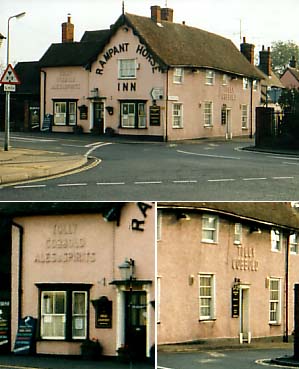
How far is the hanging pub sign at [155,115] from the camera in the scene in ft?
92.9

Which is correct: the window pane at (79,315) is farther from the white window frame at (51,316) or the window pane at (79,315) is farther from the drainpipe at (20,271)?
the drainpipe at (20,271)

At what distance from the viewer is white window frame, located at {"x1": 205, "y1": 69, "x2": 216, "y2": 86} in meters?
30.4

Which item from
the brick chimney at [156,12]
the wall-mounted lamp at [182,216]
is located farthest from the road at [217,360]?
the brick chimney at [156,12]

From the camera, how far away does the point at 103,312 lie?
625cm

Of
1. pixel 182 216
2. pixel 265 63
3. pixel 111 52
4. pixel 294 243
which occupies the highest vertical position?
pixel 265 63

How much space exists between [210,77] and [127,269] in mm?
25224

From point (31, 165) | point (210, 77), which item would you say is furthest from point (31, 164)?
point (210, 77)

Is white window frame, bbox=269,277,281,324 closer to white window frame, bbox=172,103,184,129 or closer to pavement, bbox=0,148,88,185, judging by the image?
pavement, bbox=0,148,88,185

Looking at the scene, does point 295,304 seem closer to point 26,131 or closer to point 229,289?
point 229,289

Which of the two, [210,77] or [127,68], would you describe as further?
[210,77]

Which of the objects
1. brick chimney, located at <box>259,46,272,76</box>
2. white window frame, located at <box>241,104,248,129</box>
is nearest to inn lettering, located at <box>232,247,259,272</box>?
white window frame, located at <box>241,104,248,129</box>

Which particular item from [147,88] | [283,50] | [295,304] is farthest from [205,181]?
[147,88]

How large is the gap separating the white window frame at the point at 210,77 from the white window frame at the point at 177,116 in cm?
209

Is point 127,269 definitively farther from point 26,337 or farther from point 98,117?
point 98,117
